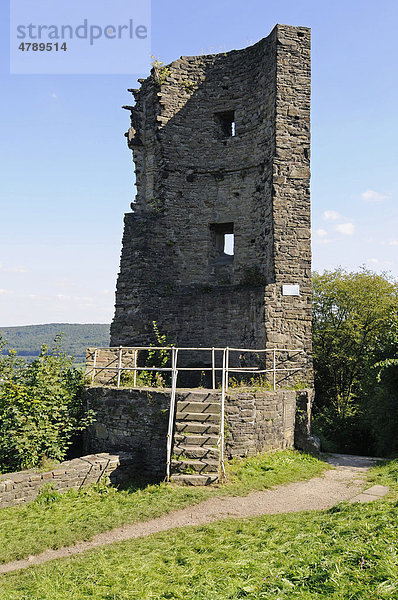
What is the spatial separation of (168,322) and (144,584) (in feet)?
34.7

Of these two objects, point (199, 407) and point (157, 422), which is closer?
point (199, 407)

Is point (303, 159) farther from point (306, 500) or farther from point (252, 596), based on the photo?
point (252, 596)

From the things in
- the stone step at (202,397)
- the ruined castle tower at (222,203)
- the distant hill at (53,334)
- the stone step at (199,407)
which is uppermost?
the ruined castle tower at (222,203)

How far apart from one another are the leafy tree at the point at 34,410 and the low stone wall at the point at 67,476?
571 mm

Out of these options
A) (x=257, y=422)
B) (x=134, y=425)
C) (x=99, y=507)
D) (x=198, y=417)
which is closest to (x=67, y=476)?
(x=99, y=507)

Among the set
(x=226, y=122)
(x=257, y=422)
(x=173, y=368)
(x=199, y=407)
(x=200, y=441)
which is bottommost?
(x=200, y=441)

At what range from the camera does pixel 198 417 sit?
376 inches

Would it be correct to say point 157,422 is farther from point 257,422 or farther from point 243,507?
point 243,507

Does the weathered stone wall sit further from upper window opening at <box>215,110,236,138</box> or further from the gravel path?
upper window opening at <box>215,110,236,138</box>

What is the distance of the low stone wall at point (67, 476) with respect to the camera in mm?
8250

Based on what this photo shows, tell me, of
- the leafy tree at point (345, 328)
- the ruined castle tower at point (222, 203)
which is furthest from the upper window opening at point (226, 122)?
the leafy tree at point (345, 328)

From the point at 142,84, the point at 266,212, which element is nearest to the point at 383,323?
the point at 266,212

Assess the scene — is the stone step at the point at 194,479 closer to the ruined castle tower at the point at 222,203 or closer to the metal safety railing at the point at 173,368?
the metal safety railing at the point at 173,368

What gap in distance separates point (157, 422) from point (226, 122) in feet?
37.7
